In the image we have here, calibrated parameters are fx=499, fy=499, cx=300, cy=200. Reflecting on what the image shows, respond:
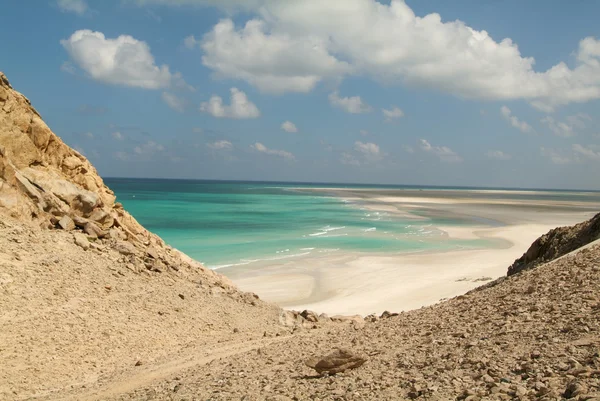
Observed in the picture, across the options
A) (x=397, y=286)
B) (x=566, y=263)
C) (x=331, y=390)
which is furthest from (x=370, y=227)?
(x=331, y=390)

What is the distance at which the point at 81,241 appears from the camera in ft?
39.8

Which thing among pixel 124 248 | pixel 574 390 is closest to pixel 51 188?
pixel 124 248

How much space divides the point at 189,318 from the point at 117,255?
2.55 meters

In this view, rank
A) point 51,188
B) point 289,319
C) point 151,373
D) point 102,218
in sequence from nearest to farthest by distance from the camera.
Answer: point 151,373, point 51,188, point 289,319, point 102,218

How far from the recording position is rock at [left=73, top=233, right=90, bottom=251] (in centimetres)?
1204

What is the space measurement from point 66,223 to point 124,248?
1524 millimetres

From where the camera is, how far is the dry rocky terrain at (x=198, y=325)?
5516mm

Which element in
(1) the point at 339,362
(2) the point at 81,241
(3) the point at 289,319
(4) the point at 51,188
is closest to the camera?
(1) the point at 339,362

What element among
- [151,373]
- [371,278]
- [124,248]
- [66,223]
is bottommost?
[371,278]

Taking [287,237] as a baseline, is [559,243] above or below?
above

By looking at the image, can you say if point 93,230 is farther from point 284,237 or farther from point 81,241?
point 284,237

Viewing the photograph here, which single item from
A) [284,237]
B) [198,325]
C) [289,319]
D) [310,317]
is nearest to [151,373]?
[198,325]

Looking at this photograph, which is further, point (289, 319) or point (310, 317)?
point (310, 317)

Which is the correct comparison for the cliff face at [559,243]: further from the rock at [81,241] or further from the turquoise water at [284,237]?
the turquoise water at [284,237]
